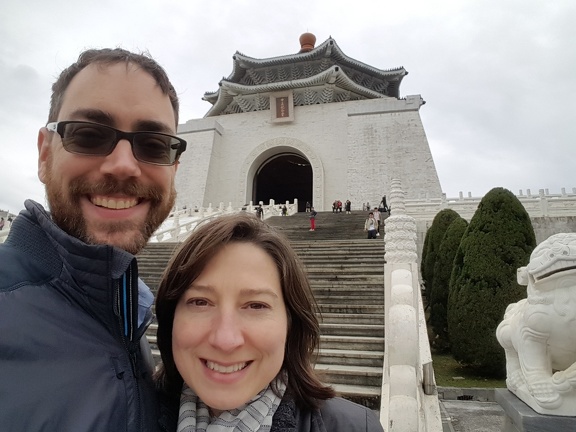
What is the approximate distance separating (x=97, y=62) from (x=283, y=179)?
26.9 metres

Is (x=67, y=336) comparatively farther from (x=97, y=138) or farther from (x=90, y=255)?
(x=97, y=138)

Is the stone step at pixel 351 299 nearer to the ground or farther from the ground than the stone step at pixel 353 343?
farther from the ground

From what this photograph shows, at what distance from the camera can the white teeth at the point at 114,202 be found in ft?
3.37

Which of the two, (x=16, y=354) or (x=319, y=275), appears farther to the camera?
(x=319, y=275)

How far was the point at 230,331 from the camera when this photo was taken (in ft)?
3.39

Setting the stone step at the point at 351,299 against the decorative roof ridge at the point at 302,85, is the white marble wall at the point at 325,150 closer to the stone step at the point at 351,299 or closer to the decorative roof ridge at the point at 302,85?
the decorative roof ridge at the point at 302,85

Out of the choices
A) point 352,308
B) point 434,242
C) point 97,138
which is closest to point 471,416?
point 352,308

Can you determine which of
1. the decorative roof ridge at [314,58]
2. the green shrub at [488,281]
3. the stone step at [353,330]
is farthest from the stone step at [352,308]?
the decorative roof ridge at [314,58]

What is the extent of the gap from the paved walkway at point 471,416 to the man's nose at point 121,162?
3.77 m

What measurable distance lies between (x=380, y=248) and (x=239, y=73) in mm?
20253

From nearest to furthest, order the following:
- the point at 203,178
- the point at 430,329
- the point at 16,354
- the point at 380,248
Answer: the point at 16,354 < the point at 380,248 < the point at 430,329 < the point at 203,178

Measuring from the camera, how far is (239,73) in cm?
2464

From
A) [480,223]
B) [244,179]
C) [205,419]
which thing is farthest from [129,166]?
[244,179]

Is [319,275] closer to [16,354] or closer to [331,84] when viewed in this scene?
[16,354]
